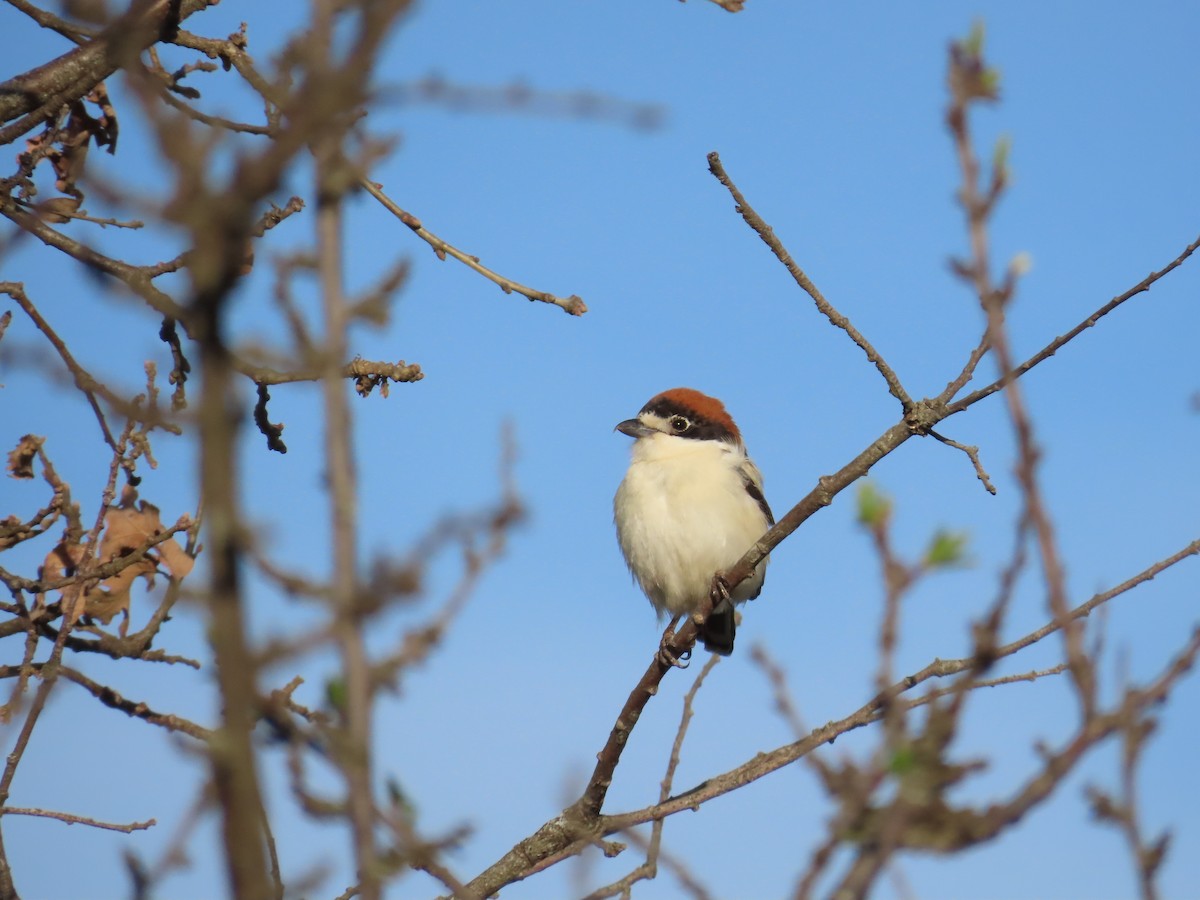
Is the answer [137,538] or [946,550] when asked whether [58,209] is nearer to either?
[137,538]

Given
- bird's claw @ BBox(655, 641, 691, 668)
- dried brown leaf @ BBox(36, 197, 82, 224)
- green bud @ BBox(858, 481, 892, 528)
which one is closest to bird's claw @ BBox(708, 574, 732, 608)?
bird's claw @ BBox(655, 641, 691, 668)

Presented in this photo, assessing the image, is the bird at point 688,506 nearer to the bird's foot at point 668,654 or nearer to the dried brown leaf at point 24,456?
the bird's foot at point 668,654

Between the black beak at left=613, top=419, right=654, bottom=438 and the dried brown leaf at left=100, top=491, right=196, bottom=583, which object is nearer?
the dried brown leaf at left=100, top=491, right=196, bottom=583

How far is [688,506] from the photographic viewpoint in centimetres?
738

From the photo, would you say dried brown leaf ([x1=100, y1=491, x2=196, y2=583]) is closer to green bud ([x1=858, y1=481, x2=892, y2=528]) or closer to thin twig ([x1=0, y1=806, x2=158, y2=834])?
thin twig ([x1=0, y1=806, x2=158, y2=834])

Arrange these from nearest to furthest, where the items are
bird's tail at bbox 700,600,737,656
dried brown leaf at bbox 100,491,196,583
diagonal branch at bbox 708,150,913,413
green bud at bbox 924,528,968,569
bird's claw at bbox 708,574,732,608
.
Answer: green bud at bbox 924,528,968,569, diagonal branch at bbox 708,150,913,413, dried brown leaf at bbox 100,491,196,583, bird's claw at bbox 708,574,732,608, bird's tail at bbox 700,600,737,656

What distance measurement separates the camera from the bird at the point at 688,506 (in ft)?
24.1

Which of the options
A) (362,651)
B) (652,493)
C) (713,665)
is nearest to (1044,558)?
(362,651)

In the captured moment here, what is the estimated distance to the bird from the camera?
7352 mm

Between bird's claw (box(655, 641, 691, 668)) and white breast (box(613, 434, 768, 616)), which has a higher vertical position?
white breast (box(613, 434, 768, 616))

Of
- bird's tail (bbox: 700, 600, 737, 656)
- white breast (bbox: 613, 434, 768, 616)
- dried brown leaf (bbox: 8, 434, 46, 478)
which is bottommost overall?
dried brown leaf (bbox: 8, 434, 46, 478)

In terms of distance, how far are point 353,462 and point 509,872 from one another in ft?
11.8

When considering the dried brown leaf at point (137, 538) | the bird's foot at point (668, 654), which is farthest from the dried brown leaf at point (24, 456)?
the bird's foot at point (668, 654)

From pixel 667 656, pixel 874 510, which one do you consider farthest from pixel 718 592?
pixel 874 510
